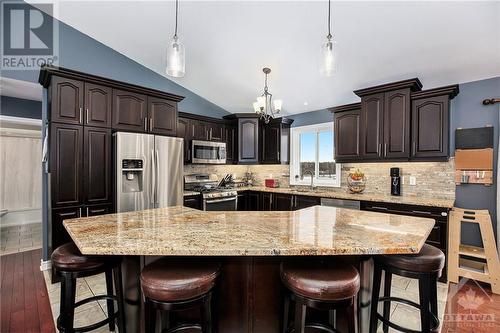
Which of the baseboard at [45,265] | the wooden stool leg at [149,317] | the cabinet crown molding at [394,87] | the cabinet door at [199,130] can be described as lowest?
the baseboard at [45,265]

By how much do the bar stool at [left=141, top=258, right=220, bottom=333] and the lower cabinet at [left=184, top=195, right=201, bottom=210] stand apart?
2789 mm

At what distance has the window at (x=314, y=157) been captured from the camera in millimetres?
4770

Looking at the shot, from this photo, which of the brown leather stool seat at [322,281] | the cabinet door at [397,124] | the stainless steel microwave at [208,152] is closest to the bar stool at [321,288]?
the brown leather stool seat at [322,281]

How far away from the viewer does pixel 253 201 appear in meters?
5.13

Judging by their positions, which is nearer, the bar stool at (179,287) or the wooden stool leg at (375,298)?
the bar stool at (179,287)

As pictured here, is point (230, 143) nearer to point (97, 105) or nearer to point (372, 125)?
point (97, 105)

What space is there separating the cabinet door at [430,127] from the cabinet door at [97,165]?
413 cm

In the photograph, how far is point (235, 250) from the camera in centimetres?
121

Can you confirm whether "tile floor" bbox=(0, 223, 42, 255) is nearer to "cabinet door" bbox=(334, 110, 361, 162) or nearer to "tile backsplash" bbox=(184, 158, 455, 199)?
"tile backsplash" bbox=(184, 158, 455, 199)

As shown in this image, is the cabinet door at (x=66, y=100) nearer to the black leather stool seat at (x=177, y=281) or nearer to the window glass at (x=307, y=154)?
the black leather stool seat at (x=177, y=281)

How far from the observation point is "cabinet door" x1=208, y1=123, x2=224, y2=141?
495cm

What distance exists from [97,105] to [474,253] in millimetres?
4917

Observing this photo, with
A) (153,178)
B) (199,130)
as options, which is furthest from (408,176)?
(153,178)

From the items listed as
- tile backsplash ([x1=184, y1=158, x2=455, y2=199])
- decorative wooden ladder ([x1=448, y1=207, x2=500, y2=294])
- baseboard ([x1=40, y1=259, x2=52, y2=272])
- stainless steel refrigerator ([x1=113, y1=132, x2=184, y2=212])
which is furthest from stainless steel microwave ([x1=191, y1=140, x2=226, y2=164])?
decorative wooden ladder ([x1=448, y1=207, x2=500, y2=294])
